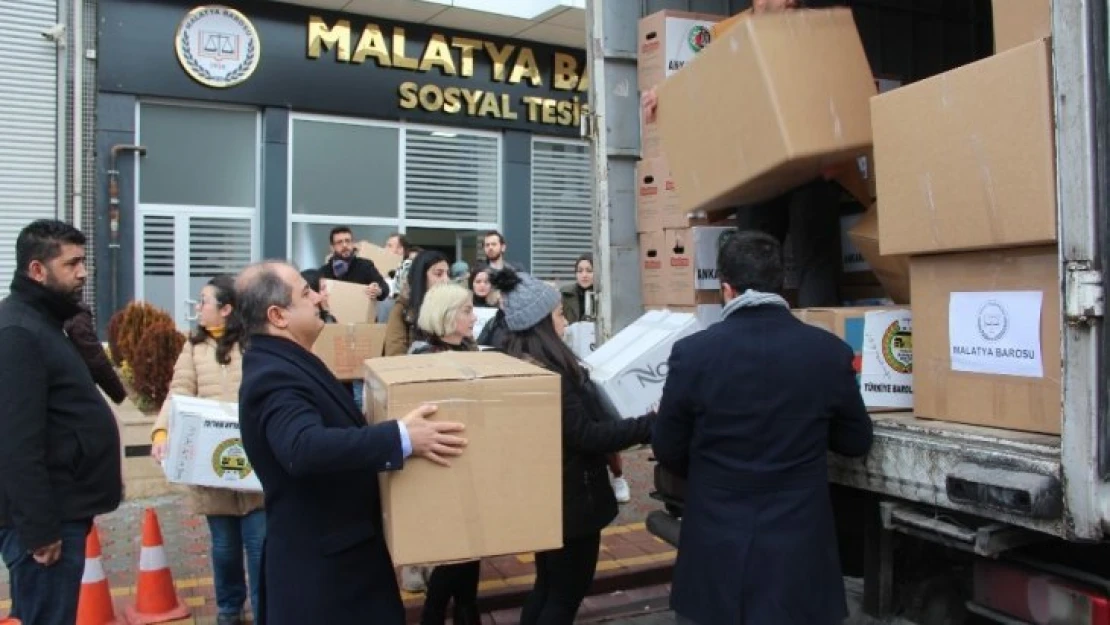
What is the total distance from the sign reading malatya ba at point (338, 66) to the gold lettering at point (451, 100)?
0.01 metres

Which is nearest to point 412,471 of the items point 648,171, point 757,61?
point 757,61

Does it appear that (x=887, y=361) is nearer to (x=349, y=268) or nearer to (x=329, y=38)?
(x=349, y=268)

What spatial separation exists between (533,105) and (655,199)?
893 cm

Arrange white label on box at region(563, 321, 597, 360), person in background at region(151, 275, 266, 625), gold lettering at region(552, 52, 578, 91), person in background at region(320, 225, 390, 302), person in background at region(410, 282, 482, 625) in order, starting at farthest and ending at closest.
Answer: gold lettering at region(552, 52, 578, 91) → person in background at region(320, 225, 390, 302) → white label on box at region(563, 321, 597, 360) → person in background at region(151, 275, 266, 625) → person in background at region(410, 282, 482, 625)

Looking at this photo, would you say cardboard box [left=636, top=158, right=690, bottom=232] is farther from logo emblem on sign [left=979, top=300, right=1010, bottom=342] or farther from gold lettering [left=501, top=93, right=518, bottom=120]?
gold lettering [left=501, top=93, right=518, bottom=120]

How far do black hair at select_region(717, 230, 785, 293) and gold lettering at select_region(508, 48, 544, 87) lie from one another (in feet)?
34.3

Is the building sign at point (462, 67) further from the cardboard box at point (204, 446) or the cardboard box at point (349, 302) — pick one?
the cardboard box at point (204, 446)

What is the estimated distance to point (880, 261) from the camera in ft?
10.0

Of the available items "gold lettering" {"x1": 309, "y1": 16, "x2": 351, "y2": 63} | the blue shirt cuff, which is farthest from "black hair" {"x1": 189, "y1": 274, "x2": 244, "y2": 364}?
"gold lettering" {"x1": 309, "y1": 16, "x2": 351, "y2": 63}

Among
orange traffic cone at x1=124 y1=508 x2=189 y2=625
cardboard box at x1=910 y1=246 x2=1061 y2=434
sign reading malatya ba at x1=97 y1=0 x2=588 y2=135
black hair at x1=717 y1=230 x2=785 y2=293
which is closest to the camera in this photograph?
cardboard box at x1=910 y1=246 x2=1061 y2=434

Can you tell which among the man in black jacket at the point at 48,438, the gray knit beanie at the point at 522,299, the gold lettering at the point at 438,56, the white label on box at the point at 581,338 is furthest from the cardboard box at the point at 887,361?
the gold lettering at the point at 438,56

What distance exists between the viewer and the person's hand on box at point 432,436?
2.18 m

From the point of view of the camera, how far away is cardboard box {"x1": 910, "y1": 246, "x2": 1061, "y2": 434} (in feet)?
7.02

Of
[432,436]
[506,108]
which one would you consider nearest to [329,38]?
[506,108]
